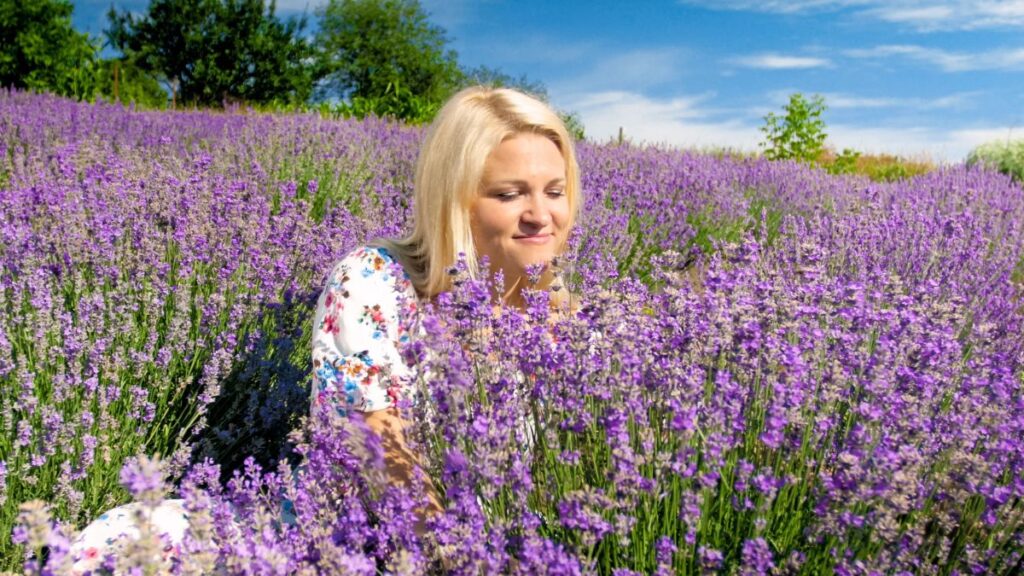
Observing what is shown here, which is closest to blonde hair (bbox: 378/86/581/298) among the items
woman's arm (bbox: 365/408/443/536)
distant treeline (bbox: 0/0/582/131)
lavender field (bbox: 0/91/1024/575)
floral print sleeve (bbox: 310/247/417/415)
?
floral print sleeve (bbox: 310/247/417/415)

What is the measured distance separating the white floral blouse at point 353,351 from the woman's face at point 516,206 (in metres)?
0.28

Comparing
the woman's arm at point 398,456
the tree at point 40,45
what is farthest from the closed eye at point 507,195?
the tree at point 40,45

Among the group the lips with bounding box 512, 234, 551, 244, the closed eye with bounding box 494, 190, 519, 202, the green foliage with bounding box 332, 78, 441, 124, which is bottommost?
the lips with bounding box 512, 234, 551, 244

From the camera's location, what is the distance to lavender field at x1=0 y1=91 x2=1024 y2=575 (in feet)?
4.71

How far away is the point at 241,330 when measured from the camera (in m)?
3.05

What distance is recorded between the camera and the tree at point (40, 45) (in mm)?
19750

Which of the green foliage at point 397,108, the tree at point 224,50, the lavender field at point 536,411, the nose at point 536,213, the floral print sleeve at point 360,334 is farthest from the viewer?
the tree at point 224,50

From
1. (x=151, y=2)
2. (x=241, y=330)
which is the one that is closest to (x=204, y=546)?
(x=241, y=330)

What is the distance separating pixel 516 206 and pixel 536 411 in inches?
31.6

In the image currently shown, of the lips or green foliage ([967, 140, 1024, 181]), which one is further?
green foliage ([967, 140, 1024, 181])

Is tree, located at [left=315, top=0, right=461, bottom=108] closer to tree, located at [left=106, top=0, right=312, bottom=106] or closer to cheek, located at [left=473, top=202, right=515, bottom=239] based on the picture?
tree, located at [left=106, top=0, right=312, bottom=106]

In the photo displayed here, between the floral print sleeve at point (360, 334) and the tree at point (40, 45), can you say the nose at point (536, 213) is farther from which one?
the tree at point (40, 45)

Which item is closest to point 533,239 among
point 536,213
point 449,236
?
point 536,213

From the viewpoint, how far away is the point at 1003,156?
14.2 meters
